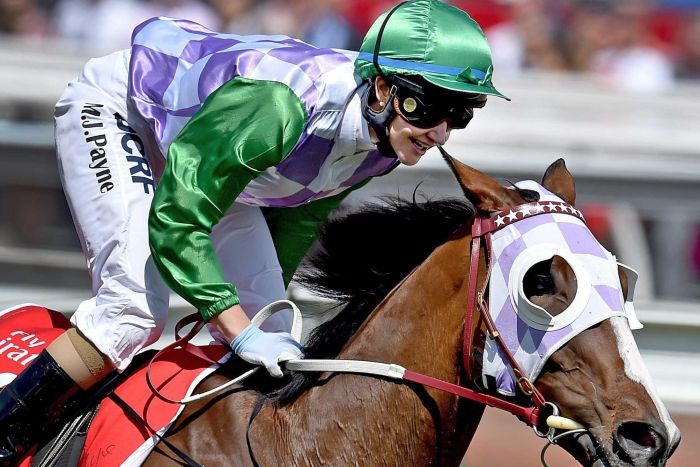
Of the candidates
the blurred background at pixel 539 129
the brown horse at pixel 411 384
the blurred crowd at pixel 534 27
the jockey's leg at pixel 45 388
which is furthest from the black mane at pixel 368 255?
the blurred crowd at pixel 534 27

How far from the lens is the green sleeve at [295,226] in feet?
11.1

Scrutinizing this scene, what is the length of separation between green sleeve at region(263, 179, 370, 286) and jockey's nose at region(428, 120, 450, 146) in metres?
0.63

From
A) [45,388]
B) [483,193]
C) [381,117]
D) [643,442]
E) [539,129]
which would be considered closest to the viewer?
[643,442]

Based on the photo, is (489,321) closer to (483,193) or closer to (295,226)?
(483,193)

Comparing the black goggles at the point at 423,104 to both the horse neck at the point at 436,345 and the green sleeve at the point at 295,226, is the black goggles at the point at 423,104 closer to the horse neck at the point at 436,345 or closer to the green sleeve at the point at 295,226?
the horse neck at the point at 436,345

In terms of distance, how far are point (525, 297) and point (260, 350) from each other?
2.10 ft

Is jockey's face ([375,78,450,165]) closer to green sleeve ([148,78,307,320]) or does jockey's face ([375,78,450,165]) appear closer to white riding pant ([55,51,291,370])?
green sleeve ([148,78,307,320])

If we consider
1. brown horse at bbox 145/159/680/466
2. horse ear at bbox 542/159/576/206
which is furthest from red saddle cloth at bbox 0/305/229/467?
horse ear at bbox 542/159/576/206

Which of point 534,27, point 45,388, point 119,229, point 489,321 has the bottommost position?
point 534,27

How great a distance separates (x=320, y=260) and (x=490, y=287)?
61cm

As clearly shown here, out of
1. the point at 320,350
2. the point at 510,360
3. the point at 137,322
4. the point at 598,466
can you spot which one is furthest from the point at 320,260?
the point at 598,466

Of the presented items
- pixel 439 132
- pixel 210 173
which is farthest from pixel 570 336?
pixel 210 173

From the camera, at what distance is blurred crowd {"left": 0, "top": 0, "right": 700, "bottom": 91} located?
306 inches

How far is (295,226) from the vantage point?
345 centimetres
